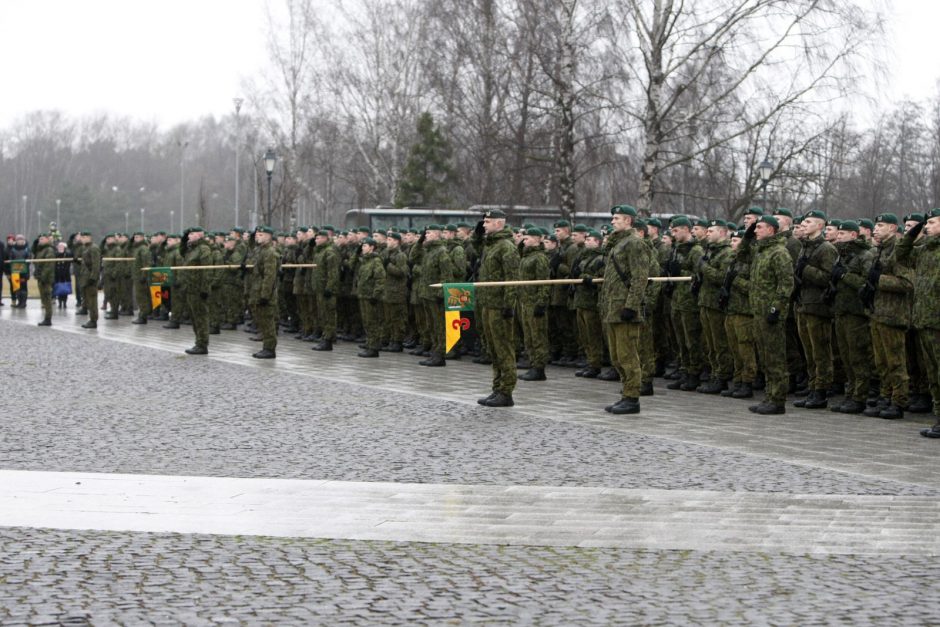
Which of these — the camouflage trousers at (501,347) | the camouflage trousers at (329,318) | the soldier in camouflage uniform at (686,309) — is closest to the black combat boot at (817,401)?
the soldier in camouflage uniform at (686,309)

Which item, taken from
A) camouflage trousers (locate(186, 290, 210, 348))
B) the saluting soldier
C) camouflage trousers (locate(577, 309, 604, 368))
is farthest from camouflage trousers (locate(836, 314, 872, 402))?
camouflage trousers (locate(186, 290, 210, 348))

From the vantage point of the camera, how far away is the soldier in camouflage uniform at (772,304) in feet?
45.4

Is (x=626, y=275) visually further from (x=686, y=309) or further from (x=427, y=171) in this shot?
(x=427, y=171)

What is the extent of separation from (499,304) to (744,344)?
317 cm

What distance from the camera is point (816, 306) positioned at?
14.8m

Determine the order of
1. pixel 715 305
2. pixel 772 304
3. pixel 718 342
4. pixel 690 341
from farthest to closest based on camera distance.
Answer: pixel 690 341, pixel 718 342, pixel 715 305, pixel 772 304

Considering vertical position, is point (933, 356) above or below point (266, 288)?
below

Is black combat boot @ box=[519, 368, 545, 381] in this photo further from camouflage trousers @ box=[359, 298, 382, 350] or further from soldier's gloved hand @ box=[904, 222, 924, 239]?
soldier's gloved hand @ box=[904, 222, 924, 239]

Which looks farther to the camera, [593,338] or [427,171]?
[427,171]

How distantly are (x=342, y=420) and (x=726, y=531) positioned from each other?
5645mm

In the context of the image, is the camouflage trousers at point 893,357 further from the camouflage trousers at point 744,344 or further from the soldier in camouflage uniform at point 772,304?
the camouflage trousers at point 744,344

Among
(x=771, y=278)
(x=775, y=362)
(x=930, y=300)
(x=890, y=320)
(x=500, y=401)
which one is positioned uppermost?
(x=771, y=278)

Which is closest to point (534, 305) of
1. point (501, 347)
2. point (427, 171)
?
point (501, 347)

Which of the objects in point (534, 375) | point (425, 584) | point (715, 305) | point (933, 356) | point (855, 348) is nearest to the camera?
point (425, 584)
